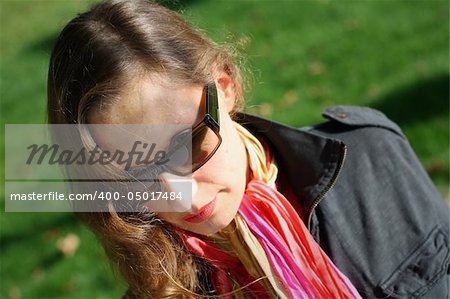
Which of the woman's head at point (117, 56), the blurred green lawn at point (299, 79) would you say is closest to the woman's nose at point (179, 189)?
the woman's head at point (117, 56)

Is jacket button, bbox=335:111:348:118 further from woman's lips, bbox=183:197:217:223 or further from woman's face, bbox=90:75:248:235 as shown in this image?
woman's lips, bbox=183:197:217:223

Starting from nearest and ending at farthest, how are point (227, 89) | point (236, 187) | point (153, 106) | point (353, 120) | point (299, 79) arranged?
point (153, 106), point (236, 187), point (227, 89), point (353, 120), point (299, 79)

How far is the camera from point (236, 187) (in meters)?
1.66

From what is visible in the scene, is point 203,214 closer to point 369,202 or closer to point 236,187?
point 236,187

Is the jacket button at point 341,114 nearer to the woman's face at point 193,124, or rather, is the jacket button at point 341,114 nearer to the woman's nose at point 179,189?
the woman's face at point 193,124

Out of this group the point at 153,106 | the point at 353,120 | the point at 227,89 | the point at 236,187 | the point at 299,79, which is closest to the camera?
the point at 153,106

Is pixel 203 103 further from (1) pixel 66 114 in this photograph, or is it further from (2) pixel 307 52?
(2) pixel 307 52

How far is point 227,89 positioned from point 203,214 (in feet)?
1.37

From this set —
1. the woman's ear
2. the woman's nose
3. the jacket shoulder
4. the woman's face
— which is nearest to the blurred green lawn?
the woman's ear

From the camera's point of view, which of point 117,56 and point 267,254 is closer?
point 117,56

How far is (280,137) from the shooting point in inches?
76.4

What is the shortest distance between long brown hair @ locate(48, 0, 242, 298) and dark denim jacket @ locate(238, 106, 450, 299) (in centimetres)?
35

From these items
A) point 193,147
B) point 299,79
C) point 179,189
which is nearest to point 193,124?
point 193,147

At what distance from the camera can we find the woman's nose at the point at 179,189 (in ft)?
5.10
